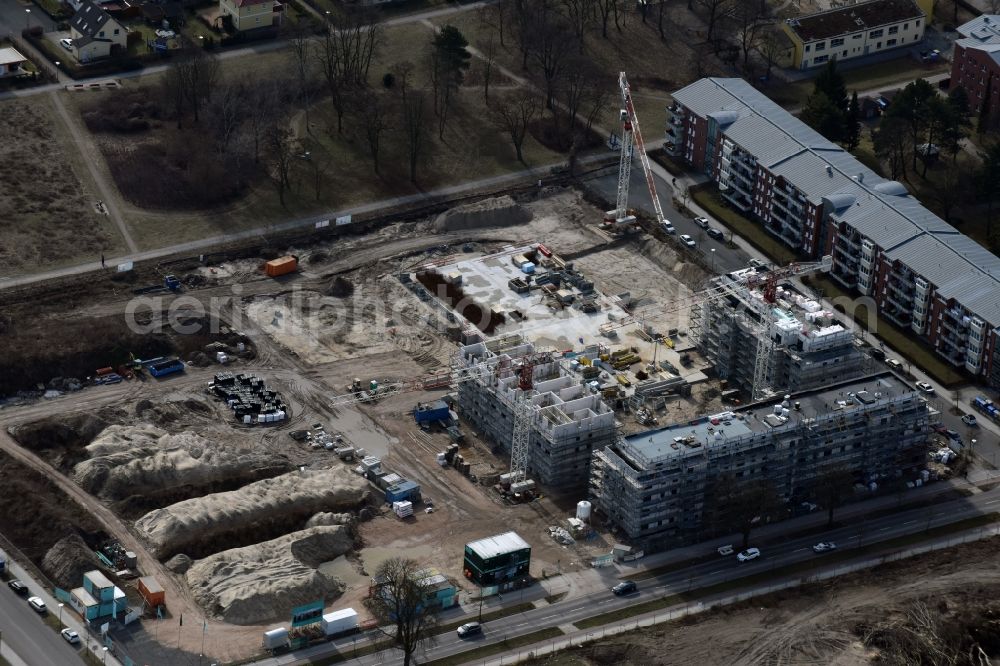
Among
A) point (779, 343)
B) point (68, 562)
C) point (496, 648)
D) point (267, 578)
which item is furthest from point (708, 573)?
point (68, 562)

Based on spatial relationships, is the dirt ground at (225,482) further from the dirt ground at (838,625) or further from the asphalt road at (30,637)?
the dirt ground at (838,625)

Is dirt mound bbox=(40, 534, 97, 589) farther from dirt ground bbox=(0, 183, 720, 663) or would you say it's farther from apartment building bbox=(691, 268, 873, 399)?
apartment building bbox=(691, 268, 873, 399)

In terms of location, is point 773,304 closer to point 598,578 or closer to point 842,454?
point 842,454

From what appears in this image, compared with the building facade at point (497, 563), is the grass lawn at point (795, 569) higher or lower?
lower

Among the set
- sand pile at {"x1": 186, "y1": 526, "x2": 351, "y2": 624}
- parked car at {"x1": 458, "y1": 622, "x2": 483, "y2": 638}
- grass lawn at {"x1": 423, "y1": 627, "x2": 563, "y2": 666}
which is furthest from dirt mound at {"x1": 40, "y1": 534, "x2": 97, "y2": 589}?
parked car at {"x1": 458, "y1": 622, "x2": 483, "y2": 638}

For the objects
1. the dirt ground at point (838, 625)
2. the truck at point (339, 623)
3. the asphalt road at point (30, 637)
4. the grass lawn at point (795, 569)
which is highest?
the asphalt road at point (30, 637)

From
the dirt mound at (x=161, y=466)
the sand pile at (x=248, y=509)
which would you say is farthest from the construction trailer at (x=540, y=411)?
the dirt mound at (x=161, y=466)

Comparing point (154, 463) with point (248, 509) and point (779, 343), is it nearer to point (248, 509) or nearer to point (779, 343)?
point (248, 509)
